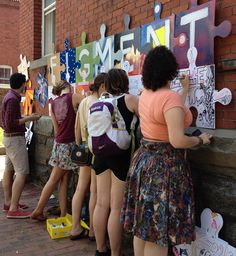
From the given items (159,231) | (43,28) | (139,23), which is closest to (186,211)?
(159,231)

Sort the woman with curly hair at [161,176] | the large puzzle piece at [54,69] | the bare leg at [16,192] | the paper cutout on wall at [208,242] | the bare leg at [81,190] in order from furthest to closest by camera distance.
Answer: the large puzzle piece at [54,69]
the bare leg at [16,192]
the bare leg at [81,190]
the paper cutout on wall at [208,242]
the woman with curly hair at [161,176]

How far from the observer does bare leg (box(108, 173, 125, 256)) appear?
11.5ft

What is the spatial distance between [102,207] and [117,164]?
0.50 m

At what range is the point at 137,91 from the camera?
4238 millimetres

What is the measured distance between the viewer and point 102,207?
3.71 meters

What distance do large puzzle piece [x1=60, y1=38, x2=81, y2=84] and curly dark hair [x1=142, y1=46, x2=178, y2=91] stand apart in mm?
2840

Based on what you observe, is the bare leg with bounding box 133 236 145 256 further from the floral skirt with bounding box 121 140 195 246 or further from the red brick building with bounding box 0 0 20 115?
the red brick building with bounding box 0 0 20 115

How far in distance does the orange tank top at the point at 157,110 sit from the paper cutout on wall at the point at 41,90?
4.32 m

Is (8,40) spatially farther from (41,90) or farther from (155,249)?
(155,249)

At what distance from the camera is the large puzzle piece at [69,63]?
19.0 ft

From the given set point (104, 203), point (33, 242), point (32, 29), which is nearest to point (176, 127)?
point (104, 203)

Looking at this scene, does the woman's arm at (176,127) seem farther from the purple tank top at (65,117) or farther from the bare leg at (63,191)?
the bare leg at (63,191)

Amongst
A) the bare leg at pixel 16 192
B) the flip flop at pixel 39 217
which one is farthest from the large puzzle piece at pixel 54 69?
the flip flop at pixel 39 217

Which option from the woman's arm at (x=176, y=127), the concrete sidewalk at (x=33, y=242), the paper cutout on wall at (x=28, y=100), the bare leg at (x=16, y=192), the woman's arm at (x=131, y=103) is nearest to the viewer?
the woman's arm at (x=176, y=127)
